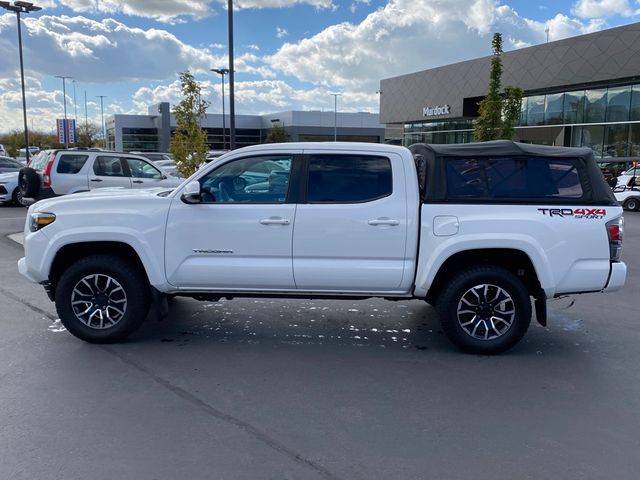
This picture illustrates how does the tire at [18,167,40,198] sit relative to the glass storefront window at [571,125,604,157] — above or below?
below

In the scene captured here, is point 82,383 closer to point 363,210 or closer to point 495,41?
point 363,210

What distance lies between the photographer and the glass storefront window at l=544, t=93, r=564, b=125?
116 ft

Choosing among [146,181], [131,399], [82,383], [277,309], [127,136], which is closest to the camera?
[131,399]

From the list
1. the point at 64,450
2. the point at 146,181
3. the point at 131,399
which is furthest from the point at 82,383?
the point at 146,181

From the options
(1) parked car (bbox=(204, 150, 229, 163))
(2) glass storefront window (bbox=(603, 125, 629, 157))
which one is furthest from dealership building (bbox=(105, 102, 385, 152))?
(1) parked car (bbox=(204, 150, 229, 163))

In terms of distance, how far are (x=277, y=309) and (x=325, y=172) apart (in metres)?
2.17

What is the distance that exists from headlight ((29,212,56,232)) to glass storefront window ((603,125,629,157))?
32.5 m

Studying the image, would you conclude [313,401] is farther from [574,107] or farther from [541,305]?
[574,107]

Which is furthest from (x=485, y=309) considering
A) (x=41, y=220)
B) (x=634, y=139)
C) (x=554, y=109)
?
(x=554, y=109)

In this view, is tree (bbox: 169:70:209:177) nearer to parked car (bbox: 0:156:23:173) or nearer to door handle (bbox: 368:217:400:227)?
door handle (bbox: 368:217:400:227)

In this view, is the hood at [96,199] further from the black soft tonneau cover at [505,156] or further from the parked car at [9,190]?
the parked car at [9,190]

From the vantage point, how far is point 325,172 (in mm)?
5336

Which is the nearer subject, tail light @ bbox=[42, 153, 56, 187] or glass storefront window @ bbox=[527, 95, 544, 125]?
tail light @ bbox=[42, 153, 56, 187]

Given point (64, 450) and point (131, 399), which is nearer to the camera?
point (64, 450)
